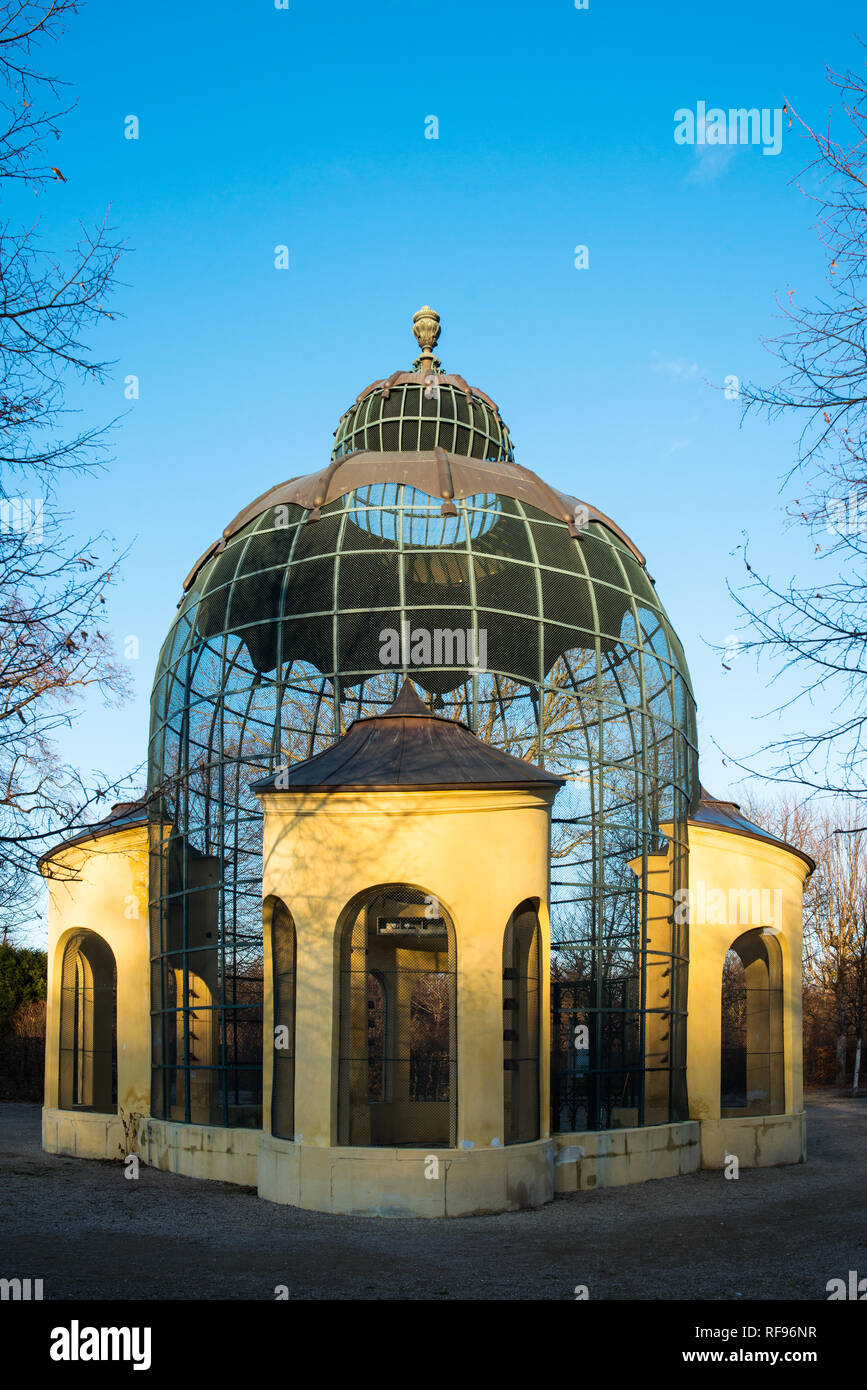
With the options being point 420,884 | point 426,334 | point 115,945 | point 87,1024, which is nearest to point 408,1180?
point 420,884

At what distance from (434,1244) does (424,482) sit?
9.82 m

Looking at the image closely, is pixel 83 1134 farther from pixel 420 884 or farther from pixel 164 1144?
pixel 420 884

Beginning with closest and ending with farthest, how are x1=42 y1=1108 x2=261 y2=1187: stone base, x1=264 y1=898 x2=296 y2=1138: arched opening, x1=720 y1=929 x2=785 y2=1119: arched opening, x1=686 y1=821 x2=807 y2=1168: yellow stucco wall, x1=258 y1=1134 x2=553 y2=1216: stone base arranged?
1. x1=258 y1=1134 x2=553 y2=1216: stone base
2. x1=264 y1=898 x2=296 y2=1138: arched opening
3. x1=42 y1=1108 x2=261 y2=1187: stone base
4. x1=686 y1=821 x2=807 y2=1168: yellow stucco wall
5. x1=720 y1=929 x2=785 y2=1119: arched opening

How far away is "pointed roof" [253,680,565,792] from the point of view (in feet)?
44.3

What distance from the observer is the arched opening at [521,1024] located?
13773 mm

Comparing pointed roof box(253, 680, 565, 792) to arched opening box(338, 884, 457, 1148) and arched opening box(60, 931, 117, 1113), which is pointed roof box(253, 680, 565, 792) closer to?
arched opening box(338, 884, 457, 1148)

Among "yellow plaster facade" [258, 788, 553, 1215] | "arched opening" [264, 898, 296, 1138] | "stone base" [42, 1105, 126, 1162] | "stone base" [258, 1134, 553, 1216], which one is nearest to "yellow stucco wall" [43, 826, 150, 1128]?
"stone base" [42, 1105, 126, 1162]

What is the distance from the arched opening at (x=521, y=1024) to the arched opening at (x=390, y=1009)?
79 cm

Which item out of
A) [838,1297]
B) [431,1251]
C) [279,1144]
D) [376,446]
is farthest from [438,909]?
[376,446]

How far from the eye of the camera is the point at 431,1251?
11008 mm

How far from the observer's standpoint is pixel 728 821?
1914cm

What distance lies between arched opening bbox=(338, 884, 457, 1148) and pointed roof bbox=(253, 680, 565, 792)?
1264 millimetres

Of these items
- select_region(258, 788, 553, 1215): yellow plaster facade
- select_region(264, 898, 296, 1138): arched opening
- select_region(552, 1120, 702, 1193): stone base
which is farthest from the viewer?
select_region(552, 1120, 702, 1193): stone base

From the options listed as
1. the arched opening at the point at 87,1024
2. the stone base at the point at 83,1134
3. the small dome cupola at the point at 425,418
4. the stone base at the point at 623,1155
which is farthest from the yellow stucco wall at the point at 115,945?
the small dome cupola at the point at 425,418
